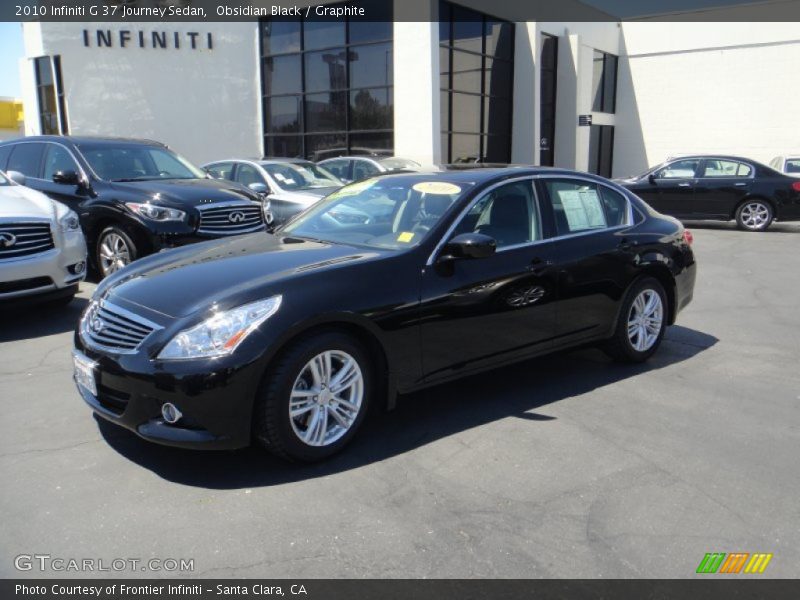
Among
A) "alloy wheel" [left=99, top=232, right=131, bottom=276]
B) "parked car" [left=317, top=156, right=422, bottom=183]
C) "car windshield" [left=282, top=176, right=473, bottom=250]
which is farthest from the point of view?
"parked car" [left=317, top=156, right=422, bottom=183]

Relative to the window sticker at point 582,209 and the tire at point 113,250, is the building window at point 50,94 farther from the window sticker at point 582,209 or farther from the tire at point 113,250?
the window sticker at point 582,209

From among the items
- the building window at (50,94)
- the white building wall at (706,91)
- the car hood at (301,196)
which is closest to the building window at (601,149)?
the white building wall at (706,91)

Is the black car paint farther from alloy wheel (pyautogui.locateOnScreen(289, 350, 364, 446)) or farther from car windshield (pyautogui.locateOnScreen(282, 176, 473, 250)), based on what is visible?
alloy wheel (pyautogui.locateOnScreen(289, 350, 364, 446))

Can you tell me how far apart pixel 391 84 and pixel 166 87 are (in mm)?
6573

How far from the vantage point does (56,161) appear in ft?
27.5

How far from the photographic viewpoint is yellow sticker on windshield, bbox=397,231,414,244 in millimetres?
4230

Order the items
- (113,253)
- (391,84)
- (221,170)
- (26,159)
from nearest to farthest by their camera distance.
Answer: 1. (113,253)
2. (26,159)
3. (221,170)
4. (391,84)

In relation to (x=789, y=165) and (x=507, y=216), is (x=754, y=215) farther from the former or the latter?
(x=507, y=216)

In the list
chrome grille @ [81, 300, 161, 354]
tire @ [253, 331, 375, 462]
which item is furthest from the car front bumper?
tire @ [253, 331, 375, 462]

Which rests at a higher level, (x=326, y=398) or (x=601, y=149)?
(x=601, y=149)

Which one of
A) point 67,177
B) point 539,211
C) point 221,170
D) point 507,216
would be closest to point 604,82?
point 221,170

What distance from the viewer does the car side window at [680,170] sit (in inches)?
592

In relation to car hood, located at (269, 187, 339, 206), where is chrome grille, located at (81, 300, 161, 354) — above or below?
below

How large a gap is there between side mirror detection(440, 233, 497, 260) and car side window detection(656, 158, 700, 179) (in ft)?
41.0
